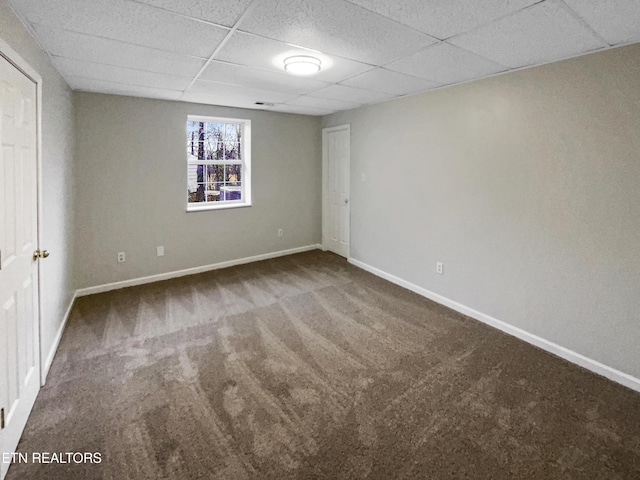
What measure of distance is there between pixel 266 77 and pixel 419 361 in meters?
2.79

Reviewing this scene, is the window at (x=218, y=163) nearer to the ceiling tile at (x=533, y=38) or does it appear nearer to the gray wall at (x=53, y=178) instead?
the gray wall at (x=53, y=178)

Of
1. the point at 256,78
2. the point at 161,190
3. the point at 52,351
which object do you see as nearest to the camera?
the point at 52,351

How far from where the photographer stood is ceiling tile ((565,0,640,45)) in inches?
65.7

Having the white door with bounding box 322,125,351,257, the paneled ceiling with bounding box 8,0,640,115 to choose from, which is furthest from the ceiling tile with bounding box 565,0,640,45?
the white door with bounding box 322,125,351,257

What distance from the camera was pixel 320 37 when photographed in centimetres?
212

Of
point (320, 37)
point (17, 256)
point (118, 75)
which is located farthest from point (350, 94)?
point (17, 256)

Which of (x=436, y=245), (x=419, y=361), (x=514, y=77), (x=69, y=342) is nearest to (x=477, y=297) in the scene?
(x=436, y=245)

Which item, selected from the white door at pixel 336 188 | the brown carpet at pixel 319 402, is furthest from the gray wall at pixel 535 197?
the white door at pixel 336 188

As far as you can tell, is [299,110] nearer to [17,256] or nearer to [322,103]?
[322,103]

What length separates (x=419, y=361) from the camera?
2580 millimetres

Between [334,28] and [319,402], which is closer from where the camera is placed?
[334,28]

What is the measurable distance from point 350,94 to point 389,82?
0.65 meters

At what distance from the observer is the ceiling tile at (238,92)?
136 inches

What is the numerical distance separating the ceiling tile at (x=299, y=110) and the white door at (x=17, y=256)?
3050mm
